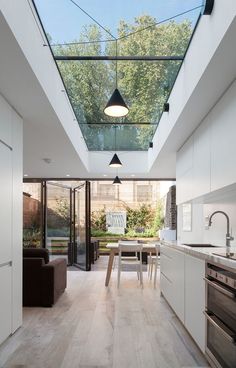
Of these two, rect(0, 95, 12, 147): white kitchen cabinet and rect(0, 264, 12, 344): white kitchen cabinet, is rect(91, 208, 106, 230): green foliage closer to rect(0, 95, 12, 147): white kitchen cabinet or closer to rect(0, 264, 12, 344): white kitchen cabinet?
rect(0, 264, 12, 344): white kitchen cabinet

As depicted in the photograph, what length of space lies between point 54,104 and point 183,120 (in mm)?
1545

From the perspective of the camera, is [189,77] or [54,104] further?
[54,104]

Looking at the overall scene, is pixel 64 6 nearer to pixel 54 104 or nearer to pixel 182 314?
pixel 54 104

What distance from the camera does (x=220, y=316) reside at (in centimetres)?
278

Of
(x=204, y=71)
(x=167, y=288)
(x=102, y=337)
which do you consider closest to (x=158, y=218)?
(x=167, y=288)

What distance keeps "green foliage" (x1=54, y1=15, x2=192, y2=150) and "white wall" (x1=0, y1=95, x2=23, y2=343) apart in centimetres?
100

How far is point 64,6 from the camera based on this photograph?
11.8 feet

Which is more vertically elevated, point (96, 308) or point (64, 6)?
point (64, 6)

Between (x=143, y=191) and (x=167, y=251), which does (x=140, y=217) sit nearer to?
(x=143, y=191)

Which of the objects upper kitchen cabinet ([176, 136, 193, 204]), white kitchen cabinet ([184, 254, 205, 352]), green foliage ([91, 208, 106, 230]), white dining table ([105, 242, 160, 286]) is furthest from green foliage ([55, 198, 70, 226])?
white kitchen cabinet ([184, 254, 205, 352])

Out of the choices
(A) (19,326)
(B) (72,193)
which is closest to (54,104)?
(A) (19,326)

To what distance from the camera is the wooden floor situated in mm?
3254

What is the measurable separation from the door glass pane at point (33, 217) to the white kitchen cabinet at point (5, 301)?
19.7 ft

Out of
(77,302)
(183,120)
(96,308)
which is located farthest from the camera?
(77,302)
